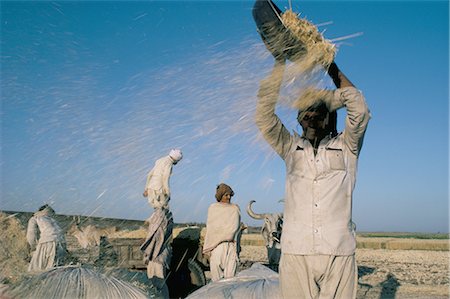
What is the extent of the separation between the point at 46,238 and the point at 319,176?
5.50 m

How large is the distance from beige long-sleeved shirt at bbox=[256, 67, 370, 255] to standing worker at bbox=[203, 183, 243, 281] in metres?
3.42

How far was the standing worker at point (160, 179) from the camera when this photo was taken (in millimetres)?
6297

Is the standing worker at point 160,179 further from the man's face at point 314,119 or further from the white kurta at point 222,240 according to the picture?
the man's face at point 314,119

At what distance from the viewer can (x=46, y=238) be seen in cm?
736

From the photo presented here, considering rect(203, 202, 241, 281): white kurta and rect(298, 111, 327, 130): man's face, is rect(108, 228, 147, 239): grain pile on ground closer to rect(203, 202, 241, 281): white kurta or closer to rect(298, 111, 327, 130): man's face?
rect(203, 202, 241, 281): white kurta

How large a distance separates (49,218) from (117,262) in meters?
1.28

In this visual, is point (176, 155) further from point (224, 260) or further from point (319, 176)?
point (319, 176)

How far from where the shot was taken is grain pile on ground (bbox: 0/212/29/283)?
4.46 metres

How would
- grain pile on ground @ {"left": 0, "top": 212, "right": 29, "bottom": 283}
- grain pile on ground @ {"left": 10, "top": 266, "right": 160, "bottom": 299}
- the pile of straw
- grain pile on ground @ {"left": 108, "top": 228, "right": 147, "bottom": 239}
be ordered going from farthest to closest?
grain pile on ground @ {"left": 108, "top": 228, "right": 147, "bottom": 239} → grain pile on ground @ {"left": 0, "top": 212, "right": 29, "bottom": 283} → grain pile on ground @ {"left": 10, "top": 266, "right": 160, "bottom": 299} → the pile of straw

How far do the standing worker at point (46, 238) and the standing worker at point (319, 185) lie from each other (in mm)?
4926

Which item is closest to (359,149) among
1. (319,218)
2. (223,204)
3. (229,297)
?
(319,218)

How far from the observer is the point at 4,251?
5.77 meters

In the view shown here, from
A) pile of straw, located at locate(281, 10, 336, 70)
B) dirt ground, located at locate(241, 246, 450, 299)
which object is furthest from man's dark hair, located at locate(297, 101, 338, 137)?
dirt ground, located at locate(241, 246, 450, 299)

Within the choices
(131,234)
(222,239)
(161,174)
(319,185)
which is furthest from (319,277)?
(131,234)
